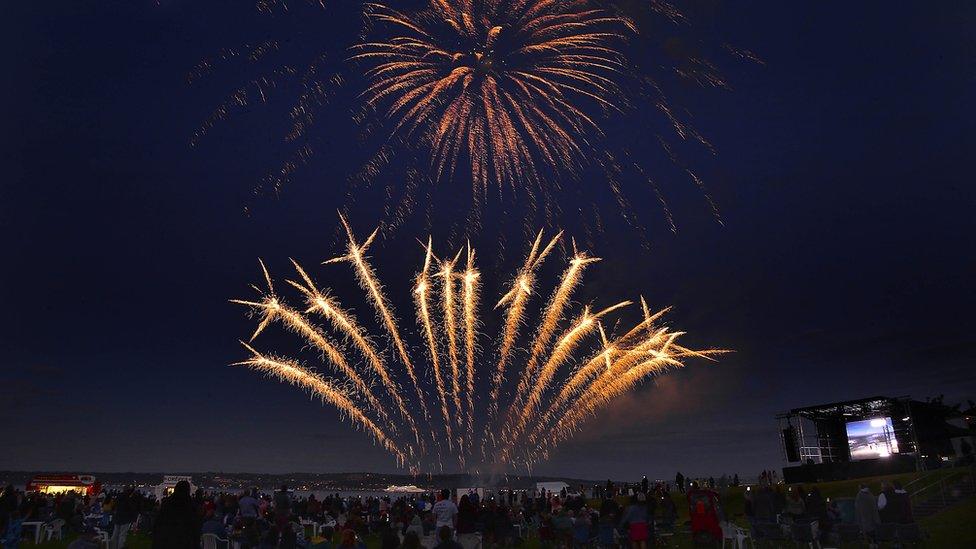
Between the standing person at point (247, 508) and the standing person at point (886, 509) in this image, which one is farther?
the standing person at point (247, 508)

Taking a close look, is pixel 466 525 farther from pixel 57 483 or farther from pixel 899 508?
pixel 57 483

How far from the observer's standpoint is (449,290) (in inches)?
961

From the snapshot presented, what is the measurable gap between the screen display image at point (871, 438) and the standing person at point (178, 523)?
39.2 meters

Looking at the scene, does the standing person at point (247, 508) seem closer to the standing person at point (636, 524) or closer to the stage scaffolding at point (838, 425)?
the standing person at point (636, 524)

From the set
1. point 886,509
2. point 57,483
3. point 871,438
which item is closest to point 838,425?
point 871,438

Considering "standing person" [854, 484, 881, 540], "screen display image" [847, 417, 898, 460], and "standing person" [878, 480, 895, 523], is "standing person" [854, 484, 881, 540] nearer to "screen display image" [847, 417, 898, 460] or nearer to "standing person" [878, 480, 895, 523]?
"standing person" [878, 480, 895, 523]

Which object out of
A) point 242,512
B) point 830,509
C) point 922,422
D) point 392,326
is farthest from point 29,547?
point 922,422

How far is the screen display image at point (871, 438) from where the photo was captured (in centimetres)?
3762

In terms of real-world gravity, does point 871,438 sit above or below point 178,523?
above

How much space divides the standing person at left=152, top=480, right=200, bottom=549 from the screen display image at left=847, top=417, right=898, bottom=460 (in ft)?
129

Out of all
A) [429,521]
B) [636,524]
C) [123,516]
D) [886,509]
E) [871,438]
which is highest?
[871,438]

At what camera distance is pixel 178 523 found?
8516mm

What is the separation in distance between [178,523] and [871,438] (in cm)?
4062

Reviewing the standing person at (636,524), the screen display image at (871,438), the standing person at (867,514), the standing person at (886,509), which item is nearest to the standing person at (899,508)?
the standing person at (886,509)
